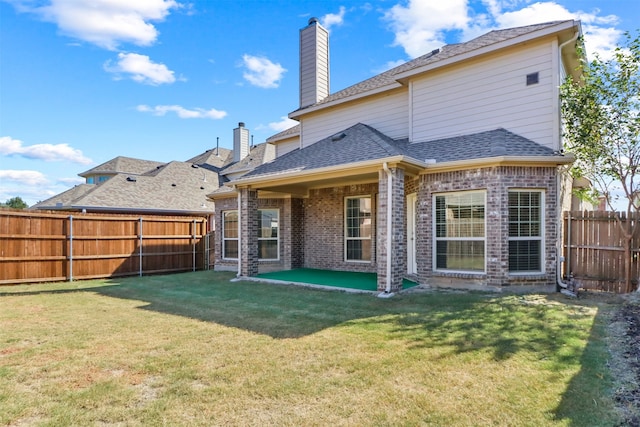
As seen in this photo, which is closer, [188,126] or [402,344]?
[402,344]

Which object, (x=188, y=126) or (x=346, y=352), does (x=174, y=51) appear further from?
(x=346, y=352)

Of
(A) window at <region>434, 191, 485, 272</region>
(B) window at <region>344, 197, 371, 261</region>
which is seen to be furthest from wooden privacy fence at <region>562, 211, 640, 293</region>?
(B) window at <region>344, 197, 371, 261</region>

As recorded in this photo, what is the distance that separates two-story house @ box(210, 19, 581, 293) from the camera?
25.6 feet

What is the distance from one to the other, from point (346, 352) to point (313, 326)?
4.17ft

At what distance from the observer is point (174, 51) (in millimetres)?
13664

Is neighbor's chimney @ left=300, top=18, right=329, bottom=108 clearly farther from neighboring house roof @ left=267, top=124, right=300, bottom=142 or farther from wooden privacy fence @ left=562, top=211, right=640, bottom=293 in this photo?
wooden privacy fence @ left=562, top=211, right=640, bottom=293

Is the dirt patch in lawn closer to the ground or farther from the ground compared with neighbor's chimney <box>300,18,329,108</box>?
closer to the ground

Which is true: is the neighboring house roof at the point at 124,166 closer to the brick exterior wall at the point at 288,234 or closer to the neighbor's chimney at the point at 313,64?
the neighbor's chimney at the point at 313,64

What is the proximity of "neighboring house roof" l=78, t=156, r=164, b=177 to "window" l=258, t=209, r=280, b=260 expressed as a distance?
20916 mm

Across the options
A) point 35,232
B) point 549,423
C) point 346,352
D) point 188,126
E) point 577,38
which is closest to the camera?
point 549,423

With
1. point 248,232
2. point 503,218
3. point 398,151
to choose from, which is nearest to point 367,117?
point 398,151

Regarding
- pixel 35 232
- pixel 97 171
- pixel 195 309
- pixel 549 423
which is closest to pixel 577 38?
pixel 549 423

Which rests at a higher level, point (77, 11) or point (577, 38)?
point (77, 11)

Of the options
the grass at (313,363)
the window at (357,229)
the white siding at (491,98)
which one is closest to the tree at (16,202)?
the grass at (313,363)
